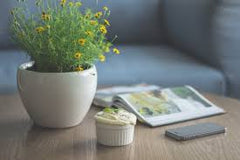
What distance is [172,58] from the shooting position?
2.20 metres

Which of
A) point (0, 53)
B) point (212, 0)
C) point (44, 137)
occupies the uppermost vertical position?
point (212, 0)

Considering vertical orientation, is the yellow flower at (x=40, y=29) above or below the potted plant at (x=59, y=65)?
above

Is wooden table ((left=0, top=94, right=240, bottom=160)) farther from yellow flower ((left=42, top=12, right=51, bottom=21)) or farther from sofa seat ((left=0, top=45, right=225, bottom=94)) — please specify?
sofa seat ((left=0, top=45, right=225, bottom=94))

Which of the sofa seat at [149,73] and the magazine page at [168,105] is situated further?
the sofa seat at [149,73]

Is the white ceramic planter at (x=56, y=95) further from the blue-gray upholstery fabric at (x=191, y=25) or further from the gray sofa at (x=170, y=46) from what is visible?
the blue-gray upholstery fabric at (x=191, y=25)

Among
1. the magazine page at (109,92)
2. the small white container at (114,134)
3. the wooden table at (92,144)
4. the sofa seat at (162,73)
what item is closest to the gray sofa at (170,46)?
the sofa seat at (162,73)

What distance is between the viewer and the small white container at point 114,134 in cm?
109

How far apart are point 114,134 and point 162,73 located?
934 millimetres

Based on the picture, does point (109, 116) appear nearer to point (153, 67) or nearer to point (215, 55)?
point (153, 67)

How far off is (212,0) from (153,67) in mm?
384

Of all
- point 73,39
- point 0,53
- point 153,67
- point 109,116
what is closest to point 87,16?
point 73,39

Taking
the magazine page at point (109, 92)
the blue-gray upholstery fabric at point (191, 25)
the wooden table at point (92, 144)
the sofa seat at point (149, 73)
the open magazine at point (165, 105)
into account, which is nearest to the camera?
the wooden table at point (92, 144)

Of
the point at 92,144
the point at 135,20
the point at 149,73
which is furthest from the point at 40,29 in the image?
the point at 135,20

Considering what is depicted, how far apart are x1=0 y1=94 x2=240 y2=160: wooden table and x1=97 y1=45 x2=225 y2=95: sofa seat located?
0.66 metres
